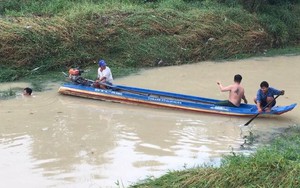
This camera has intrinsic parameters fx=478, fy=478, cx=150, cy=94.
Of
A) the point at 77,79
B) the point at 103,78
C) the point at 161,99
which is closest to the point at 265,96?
the point at 161,99

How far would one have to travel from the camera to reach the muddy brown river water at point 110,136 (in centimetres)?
633

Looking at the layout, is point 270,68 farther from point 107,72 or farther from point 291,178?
point 291,178

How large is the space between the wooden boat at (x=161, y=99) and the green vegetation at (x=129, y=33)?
2132 mm

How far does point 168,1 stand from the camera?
16828 mm

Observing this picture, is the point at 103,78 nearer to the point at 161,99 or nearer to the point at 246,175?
the point at 161,99

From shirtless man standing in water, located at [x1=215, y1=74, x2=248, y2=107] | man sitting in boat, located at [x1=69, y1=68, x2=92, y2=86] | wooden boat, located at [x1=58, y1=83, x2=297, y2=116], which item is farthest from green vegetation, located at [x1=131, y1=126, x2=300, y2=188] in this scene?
man sitting in boat, located at [x1=69, y1=68, x2=92, y2=86]

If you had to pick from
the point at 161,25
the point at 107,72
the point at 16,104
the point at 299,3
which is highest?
the point at 299,3

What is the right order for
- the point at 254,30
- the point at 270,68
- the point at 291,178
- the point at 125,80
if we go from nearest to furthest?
the point at 291,178 → the point at 125,80 → the point at 270,68 → the point at 254,30

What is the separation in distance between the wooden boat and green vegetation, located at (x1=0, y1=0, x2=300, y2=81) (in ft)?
7.00

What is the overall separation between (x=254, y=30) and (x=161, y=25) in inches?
131

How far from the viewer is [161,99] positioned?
9414 mm

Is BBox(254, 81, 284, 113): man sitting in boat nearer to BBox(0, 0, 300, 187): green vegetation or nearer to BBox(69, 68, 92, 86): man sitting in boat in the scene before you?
BBox(69, 68, 92, 86): man sitting in boat

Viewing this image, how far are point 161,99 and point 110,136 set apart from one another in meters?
1.82

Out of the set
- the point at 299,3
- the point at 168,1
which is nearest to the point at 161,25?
the point at 168,1
